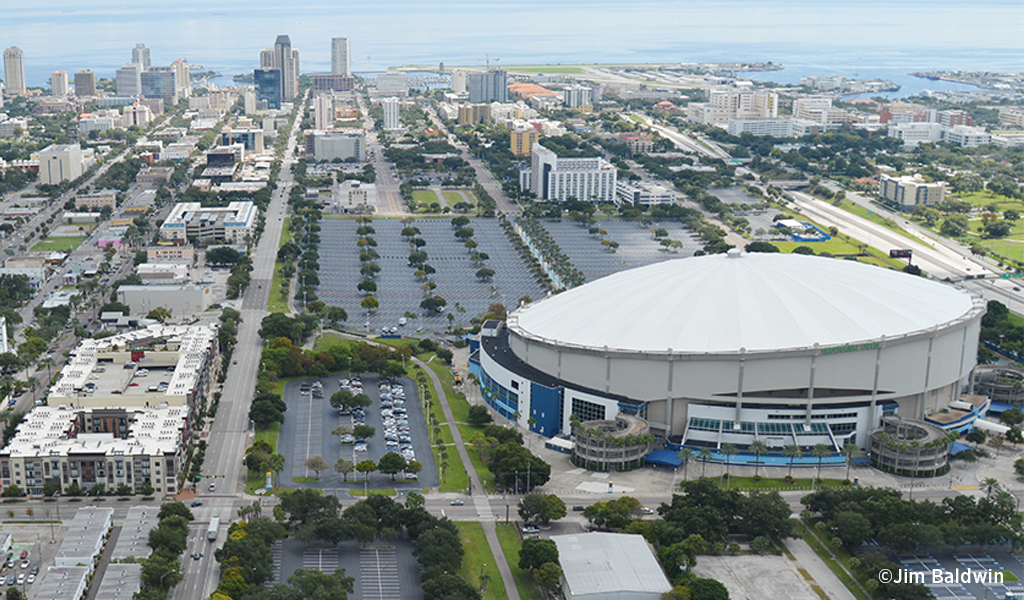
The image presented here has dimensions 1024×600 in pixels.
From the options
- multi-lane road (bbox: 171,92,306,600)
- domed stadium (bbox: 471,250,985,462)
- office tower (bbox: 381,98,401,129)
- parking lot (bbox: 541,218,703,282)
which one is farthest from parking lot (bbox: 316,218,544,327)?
office tower (bbox: 381,98,401,129)

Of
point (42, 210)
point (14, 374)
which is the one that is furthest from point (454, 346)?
point (42, 210)

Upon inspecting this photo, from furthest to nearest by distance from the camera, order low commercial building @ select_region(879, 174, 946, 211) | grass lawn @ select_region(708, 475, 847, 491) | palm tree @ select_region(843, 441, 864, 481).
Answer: low commercial building @ select_region(879, 174, 946, 211) → palm tree @ select_region(843, 441, 864, 481) → grass lawn @ select_region(708, 475, 847, 491)

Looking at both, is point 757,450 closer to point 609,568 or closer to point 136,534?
point 609,568

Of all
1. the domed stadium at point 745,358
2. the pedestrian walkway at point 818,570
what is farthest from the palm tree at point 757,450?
the pedestrian walkway at point 818,570

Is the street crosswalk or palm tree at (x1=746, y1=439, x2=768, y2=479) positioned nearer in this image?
the street crosswalk

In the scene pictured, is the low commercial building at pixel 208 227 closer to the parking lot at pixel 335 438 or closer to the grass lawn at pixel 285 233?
the grass lawn at pixel 285 233

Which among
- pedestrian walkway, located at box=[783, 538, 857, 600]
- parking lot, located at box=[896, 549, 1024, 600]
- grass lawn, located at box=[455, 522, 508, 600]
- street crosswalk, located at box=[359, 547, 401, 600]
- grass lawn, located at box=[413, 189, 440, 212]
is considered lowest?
street crosswalk, located at box=[359, 547, 401, 600]

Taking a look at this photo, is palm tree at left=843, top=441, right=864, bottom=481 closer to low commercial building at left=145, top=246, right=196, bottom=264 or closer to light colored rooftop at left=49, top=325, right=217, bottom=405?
light colored rooftop at left=49, top=325, right=217, bottom=405
